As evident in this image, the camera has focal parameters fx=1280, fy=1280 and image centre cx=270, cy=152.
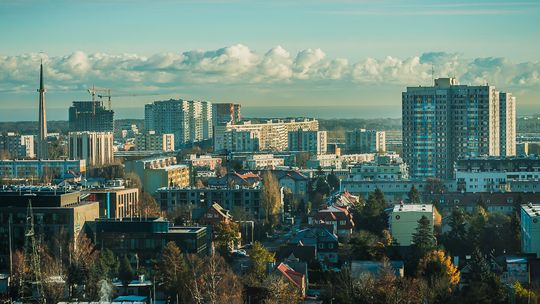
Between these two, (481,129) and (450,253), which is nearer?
(450,253)

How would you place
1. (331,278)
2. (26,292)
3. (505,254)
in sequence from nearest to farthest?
(26,292) < (331,278) < (505,254)

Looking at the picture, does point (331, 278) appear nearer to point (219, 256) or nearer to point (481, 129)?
point (219, 256)

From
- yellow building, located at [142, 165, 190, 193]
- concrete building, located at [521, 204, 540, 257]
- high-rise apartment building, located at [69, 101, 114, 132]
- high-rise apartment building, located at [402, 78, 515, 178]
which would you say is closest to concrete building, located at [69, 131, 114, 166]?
yellow building, located at [142, 165, 190, 193]

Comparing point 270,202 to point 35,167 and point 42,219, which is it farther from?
point 35,167

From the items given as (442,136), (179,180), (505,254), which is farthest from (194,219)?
(442,136)

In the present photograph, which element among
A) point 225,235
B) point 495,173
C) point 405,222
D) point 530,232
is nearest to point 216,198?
point 405,222

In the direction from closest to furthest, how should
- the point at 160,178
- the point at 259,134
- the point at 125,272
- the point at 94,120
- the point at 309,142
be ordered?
the point at 125,272 → the point at 160,178 → the point at 309,142 → the point at 259,134 → the point at 94,120
